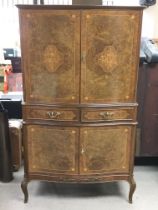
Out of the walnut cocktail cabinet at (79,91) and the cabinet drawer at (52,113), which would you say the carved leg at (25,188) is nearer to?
the walnut cocktail cabinet at (79,91)

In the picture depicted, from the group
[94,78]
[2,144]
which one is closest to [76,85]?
Result: [94,78]

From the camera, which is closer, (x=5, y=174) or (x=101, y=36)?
(x=101, y=36)

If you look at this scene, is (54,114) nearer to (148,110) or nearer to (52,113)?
(52,113)

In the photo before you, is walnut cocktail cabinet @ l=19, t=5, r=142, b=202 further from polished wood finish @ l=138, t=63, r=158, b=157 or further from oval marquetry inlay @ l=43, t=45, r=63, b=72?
polished wood finish @ l=138, t=63, r=158, b=157

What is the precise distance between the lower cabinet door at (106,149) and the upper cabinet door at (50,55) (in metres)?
0.31

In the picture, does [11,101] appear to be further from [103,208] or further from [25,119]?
[103,208]

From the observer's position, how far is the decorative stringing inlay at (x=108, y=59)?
2.07 meters

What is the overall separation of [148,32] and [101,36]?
115 cm

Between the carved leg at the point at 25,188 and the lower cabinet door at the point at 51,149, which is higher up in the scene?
the lower cabinet door at the point at 51,149

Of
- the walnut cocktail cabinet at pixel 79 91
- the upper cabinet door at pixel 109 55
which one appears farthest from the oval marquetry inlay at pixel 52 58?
the upper cabinet door at pixel 109 55

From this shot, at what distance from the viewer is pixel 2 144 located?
2604 millimetres

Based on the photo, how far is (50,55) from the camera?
6.81 feet

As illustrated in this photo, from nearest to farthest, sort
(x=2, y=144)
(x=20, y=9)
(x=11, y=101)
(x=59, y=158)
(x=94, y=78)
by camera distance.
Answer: (x=20, y=9)
(x=94, y=78)
(x=59, y=158)
(x=2, y=144)
(x=11, y=101)

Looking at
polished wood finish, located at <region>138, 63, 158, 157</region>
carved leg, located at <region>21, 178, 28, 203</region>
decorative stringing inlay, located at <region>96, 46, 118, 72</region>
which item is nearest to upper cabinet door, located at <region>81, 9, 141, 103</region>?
decorative stringing inlay, located at <region>96, 46, 118, 72</region>
